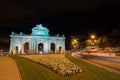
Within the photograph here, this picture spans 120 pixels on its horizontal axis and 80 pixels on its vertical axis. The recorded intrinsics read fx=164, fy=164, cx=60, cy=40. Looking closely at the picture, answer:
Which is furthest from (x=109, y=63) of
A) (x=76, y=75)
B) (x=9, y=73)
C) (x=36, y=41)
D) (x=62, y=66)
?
(x=36, y=41)

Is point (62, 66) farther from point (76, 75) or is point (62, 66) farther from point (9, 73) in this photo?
point (9, 73)

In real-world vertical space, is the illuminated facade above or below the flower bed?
above

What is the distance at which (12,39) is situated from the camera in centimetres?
7962

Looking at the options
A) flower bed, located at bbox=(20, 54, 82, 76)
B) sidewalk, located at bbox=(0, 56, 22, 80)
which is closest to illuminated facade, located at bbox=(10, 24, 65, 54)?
flower bed, located at bbox=(20, 54, 82, 76)

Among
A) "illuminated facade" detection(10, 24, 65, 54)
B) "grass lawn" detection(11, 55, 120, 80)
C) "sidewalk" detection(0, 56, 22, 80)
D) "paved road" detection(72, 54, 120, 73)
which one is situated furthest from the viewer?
"illuminated facade" detection(10, 24, 65, 54)

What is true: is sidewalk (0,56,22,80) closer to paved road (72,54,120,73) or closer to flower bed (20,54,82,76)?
flower bed (20,54,82,76)

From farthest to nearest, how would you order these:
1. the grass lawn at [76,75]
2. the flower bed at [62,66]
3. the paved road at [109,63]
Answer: the paved road at [109,63] < the flower bed at [62,66] < the grass lawn at [76,75]

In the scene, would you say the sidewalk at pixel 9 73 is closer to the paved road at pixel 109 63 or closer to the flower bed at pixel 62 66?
the flower bed at pixel 62 66

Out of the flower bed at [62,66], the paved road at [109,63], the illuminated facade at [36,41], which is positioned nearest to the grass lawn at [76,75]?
the flower bed at [62,66]

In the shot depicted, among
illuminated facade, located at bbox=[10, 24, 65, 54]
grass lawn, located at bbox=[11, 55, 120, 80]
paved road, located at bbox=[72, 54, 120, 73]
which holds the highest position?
illuminated facade, located at bbox=[10, 24, 65, 54]

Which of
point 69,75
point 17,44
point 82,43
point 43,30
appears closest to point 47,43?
point 43,30

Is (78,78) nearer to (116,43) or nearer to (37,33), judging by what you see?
(116,43)

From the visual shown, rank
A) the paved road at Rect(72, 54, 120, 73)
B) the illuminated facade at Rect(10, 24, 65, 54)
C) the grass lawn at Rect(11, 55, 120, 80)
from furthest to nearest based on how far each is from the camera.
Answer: the illuminated facade at Rect(10, 24, 65, 54) < the paved road at Rect(72, 54, 120, 73) < the grass lawn at Rect(11, 55, 120, 80)

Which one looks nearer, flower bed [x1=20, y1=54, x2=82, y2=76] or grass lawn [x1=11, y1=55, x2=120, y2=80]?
grass lawn [x1=11, y1=55, x2=120, y2=80]
